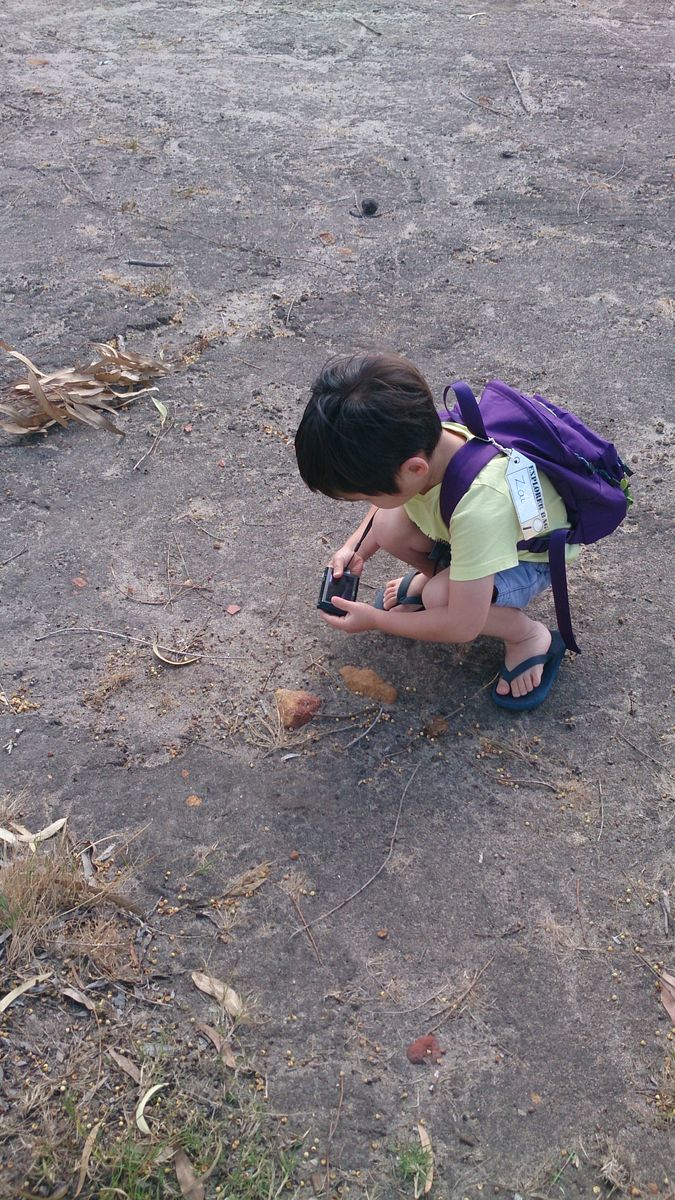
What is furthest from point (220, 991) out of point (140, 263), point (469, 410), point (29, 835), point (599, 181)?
point (599, 181)

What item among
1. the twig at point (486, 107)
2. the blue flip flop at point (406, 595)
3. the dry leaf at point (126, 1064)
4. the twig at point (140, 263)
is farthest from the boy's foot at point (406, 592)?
the twig at point (486, 107)

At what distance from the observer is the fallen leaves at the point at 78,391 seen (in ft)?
11.8

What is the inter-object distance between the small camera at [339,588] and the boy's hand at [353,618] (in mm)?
30

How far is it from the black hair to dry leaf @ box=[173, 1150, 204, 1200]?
4.59 feet

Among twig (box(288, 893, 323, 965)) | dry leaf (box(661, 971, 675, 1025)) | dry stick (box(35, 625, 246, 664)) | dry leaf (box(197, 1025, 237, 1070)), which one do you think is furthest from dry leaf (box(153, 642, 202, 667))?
dry leaf (box(661, 971, 675, 1025))

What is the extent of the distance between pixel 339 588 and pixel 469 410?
0.64 m

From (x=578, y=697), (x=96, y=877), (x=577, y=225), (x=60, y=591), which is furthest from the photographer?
(x=577, y=225)

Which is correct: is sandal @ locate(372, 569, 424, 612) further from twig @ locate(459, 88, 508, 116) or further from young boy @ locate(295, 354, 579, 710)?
twig @ locate(459, 88, 508, 116)

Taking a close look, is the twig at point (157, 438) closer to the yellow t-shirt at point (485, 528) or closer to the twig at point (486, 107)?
the yellow t-shirt at point (485, 528)

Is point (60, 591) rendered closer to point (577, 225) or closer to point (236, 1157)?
point (236, 1157)

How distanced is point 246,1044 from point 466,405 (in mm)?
1493

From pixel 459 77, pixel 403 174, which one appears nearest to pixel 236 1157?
pixel 403 174

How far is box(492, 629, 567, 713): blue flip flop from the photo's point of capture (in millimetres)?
2713

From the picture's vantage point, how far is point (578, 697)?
2785 millimetres
